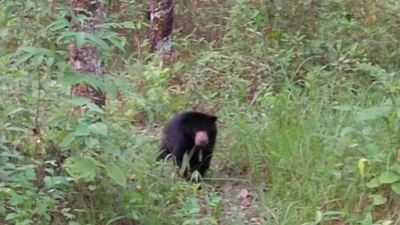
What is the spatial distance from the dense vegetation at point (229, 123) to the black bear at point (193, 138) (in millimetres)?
147

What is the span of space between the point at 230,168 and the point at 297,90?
126cm

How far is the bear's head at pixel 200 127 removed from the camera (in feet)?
18.5

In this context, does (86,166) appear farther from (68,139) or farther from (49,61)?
(49,61)

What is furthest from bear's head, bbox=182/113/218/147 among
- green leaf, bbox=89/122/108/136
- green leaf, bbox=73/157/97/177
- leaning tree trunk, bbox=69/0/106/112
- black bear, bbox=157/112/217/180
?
green leaf, bbox=89/122/108/136

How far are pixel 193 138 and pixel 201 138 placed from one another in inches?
3.7

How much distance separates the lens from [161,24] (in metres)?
8.71

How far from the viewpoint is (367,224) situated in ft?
14.1

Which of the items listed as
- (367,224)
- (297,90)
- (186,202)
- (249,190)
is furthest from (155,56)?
(367,224)

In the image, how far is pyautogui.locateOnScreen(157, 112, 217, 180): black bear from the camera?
222 inches

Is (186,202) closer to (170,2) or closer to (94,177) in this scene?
(94,177)

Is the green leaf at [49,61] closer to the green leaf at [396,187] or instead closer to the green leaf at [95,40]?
the green leaf at [95,40]

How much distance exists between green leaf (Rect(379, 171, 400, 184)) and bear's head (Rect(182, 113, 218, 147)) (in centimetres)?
148

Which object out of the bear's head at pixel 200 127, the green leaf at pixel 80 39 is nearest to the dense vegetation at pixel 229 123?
the green leaf at pixel 80 39

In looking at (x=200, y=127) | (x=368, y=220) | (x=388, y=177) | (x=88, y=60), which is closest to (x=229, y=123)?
(x=200, y=127)
